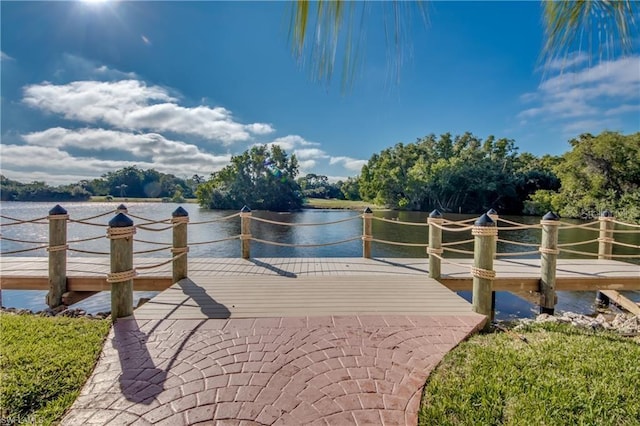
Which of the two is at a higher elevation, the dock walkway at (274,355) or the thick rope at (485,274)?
the thick rope at (485,274)

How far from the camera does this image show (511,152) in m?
43.0

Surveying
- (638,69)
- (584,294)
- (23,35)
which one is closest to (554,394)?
(638,69)

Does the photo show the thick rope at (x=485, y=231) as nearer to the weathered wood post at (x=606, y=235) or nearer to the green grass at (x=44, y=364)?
the green grass at (x=44, y=364)

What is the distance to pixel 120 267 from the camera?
10.5 ft

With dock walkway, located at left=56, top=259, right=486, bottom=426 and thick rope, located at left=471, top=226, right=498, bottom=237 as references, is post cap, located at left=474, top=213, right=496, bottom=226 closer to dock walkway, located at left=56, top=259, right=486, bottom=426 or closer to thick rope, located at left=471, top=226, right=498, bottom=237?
thick rope, located at left=471, top=226, right=498, bottom=237

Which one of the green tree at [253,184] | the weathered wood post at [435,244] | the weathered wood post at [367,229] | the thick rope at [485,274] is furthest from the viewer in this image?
the green tree at [253,184]

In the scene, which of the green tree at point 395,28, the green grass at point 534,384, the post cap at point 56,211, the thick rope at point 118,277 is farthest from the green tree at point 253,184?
the green tree at point 395,28

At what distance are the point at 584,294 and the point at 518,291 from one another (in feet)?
17.6

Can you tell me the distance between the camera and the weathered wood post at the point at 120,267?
3189 mm

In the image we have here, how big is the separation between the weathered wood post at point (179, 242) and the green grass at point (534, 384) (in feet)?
12.4

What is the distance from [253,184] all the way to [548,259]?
1710 inches

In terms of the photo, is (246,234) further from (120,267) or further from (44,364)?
(44,364)

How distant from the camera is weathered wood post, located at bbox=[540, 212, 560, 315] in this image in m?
4.53

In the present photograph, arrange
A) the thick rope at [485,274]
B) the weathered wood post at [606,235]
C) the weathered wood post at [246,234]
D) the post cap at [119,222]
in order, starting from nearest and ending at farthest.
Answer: the post cap at [119,222] → the thick rope at [485,274] → the weathered wood post at [246,234] → the weathered wood post at [606,235]
